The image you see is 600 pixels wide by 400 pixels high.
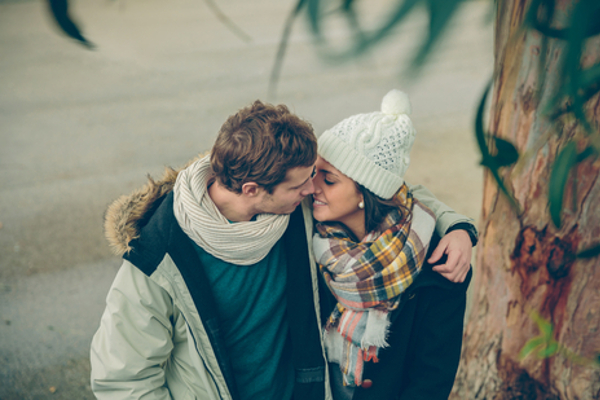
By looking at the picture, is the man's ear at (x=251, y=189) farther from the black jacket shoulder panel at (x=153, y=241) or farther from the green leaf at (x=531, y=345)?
the green leaf at (x=531, y=345)

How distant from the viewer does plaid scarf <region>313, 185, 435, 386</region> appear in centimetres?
174

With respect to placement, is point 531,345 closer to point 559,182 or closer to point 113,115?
point 559,182

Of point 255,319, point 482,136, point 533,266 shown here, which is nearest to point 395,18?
point 482,136

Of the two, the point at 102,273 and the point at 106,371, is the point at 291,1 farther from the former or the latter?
the point at 102,273

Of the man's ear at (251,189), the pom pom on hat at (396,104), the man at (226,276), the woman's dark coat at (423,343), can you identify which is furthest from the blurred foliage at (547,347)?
the man's ear at (251,189)

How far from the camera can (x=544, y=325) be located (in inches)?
78.7

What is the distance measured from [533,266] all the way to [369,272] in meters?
0.77

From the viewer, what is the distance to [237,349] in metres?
1.78

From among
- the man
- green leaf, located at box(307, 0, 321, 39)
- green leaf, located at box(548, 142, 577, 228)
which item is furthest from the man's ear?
green leaf, located at box(307, 0, 321, 39)

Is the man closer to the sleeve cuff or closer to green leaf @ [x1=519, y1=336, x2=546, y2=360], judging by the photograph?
the sleeve cuff

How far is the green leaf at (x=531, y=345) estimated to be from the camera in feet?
6.77

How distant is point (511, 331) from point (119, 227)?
72.7 inches

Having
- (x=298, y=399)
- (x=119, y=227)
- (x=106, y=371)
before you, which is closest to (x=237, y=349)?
(x=298, y=399)

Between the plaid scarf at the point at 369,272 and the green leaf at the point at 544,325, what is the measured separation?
0.69m
